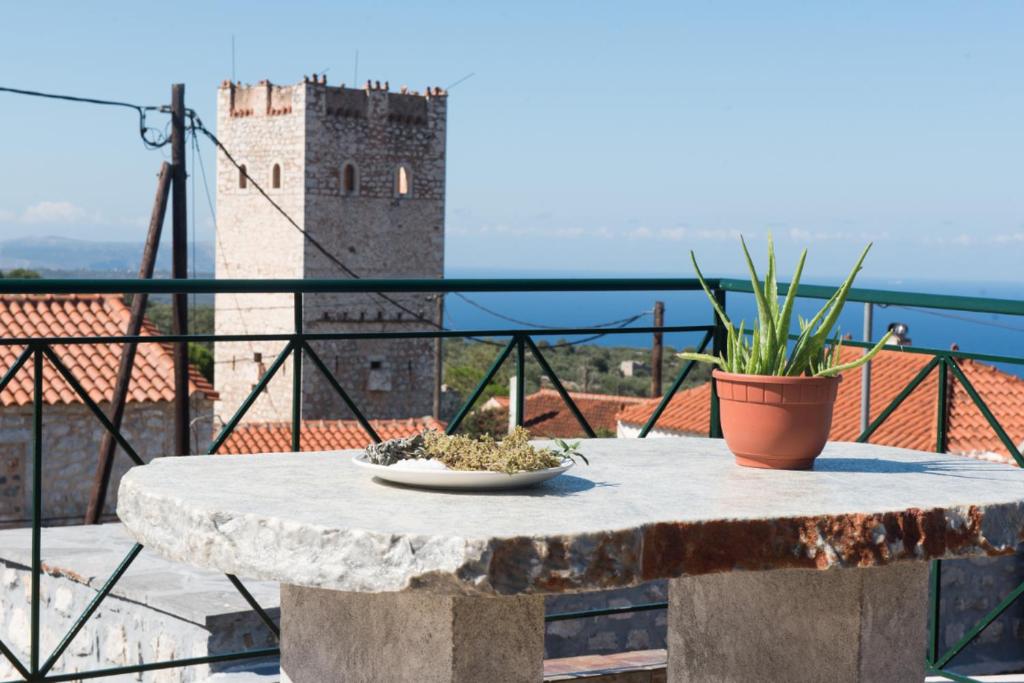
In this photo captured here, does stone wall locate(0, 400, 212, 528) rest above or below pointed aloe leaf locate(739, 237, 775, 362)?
below

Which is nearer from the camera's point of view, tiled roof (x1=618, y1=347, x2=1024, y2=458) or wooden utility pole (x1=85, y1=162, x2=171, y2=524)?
wooden utility pole (x1=85, y1=162, x2=171, y2=524)

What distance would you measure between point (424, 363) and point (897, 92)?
101 feet

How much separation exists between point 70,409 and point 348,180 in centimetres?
1519

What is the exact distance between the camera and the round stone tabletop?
76.0 inches

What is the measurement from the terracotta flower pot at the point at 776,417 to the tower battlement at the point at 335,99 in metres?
28.2

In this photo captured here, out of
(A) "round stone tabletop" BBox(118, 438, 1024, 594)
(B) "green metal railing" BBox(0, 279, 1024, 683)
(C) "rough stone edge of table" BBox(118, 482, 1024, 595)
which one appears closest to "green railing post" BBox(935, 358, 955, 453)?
(B) "green metal railing" BBox(0, 279, 1024, 683)

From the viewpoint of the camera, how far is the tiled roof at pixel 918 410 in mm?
Answer: 17000

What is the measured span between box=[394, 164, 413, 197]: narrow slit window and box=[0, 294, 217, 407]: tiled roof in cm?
1397

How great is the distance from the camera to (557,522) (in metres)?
2.02

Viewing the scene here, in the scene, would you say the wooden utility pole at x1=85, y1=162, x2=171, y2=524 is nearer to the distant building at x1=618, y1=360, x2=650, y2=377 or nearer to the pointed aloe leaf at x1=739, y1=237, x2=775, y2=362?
the pointed aloe leaf at x1=739, y1=237, x2=775, y2=362

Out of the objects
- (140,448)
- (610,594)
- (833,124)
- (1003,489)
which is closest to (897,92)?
(833,124)

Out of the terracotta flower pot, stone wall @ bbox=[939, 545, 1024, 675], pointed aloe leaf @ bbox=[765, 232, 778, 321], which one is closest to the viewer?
the terracotta flower pot

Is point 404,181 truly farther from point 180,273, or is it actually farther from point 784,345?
point 784,345

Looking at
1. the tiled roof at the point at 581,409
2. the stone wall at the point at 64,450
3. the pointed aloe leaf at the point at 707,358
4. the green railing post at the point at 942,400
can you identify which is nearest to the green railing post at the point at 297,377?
the pointed aloe leaf at the point at 707,358
